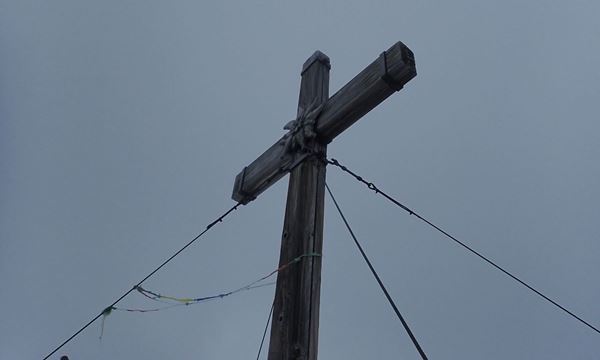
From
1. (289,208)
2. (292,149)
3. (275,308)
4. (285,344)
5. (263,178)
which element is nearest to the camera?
(285,344)

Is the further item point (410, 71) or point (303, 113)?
point (303, 113)

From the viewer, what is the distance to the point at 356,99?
2383 mm

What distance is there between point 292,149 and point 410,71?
0.82 metres

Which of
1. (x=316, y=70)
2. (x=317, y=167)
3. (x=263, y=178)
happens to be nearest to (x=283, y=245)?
(x=317, y=167)

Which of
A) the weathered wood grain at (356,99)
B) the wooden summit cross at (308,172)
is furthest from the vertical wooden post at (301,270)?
the weathered wood grain at (356,99)

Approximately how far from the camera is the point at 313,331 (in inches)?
75.7

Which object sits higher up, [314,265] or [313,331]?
[314,265]

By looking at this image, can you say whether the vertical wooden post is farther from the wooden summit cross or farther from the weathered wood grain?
the weathered wood grain

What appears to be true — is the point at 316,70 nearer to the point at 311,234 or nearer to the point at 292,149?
the point at 292,149

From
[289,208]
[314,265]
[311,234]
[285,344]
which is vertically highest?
[289,208]

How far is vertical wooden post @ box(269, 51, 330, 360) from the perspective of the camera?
190cm

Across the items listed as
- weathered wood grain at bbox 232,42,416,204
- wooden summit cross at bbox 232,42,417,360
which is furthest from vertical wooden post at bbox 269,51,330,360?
weathered wood grain at bbox 232,42,416,204

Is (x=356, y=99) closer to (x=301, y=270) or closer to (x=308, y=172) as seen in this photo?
(x=308, y=172)

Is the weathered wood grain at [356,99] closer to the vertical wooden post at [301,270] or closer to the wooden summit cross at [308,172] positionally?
the wooden summit cross at [308,172]
